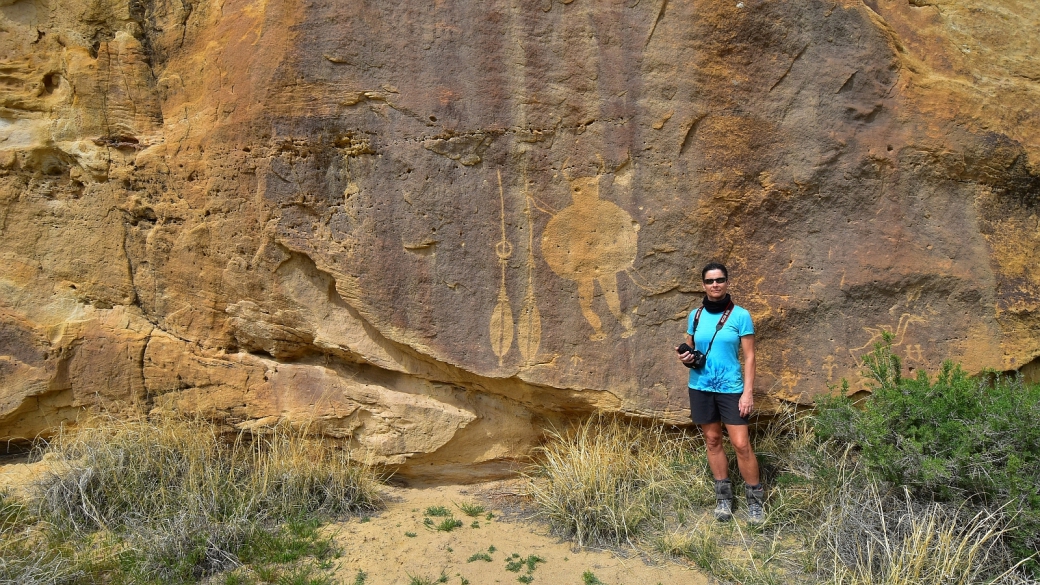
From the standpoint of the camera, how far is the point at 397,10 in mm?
3727

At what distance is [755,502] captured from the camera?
331cm

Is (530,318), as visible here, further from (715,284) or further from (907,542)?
(907,542)

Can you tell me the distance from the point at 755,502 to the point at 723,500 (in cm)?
15

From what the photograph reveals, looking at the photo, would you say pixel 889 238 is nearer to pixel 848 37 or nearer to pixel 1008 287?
pixel 1008 287

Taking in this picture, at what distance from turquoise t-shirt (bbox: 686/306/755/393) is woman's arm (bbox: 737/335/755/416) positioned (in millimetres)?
42

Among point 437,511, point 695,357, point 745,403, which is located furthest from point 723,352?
point 437,511

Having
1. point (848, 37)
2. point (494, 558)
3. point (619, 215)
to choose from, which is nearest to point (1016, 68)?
point (848, 37)

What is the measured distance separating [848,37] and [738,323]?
1735 mm

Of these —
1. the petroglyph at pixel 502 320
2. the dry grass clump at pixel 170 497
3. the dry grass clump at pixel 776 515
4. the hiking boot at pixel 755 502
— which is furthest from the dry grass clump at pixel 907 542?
the dry grass clump at pixel 170 497

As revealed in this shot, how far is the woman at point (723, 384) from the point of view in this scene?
10.6ft

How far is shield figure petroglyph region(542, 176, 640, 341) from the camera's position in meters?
3.71

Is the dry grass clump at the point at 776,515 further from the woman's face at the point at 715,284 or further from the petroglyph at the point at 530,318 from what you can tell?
the woman's face at the point at 715,284

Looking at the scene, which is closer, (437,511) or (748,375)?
(748,375)

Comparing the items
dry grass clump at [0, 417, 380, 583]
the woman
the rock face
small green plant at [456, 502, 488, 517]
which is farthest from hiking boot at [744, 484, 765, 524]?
dry grass clump at [0, 417, 380, 583]
